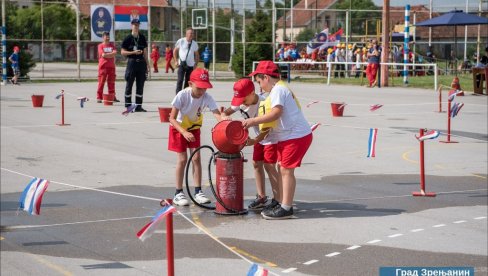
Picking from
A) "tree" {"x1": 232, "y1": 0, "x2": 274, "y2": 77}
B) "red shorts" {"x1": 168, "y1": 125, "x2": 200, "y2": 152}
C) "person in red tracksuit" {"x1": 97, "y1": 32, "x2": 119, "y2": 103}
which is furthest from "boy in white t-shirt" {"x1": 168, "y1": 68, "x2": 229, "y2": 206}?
"tree" {"x1": 232, "y1": 0, "x2": 274, "y2": 77}

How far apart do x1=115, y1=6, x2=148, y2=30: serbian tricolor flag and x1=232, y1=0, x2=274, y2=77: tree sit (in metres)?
5.17

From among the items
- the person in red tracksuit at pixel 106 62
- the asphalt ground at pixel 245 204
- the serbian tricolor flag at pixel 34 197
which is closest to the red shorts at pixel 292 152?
the asphalt ground at pixel 245 204

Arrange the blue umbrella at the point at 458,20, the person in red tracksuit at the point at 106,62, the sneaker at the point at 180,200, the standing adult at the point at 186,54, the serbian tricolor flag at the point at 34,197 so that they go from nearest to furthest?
the serbian tricolor flag at the point at 34,197 < the sneaker at the point at 180,200 < the standing adult at the point at 186,54 < the person in red tracksuit at the point at 106,62 < the blue umbrella at the point at 458,20

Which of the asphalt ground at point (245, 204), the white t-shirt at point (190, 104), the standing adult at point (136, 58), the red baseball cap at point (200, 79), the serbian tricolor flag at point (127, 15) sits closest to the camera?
the asphalt ground at point (245, 204)

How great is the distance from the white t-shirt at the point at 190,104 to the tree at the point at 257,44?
1276 inches

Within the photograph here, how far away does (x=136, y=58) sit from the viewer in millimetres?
21734

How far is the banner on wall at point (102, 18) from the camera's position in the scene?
38906mm

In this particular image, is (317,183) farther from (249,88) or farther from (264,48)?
(264,48)

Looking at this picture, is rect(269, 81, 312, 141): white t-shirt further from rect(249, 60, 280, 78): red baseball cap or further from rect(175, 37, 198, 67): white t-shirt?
rect(175, 37, 198, 67): white t-shirt

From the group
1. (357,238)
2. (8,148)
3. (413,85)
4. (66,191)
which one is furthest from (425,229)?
(413,85)

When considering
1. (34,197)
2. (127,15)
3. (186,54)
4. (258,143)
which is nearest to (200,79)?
(258,143)

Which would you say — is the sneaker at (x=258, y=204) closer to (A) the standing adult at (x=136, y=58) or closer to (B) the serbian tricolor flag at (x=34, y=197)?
(B) the serbian tricolor flag at (x=34, y=197)

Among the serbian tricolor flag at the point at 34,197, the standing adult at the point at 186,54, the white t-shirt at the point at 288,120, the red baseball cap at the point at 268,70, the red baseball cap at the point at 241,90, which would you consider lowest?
the serbian tricolor flag at the point at 34,197

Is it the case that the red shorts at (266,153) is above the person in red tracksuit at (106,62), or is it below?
below
